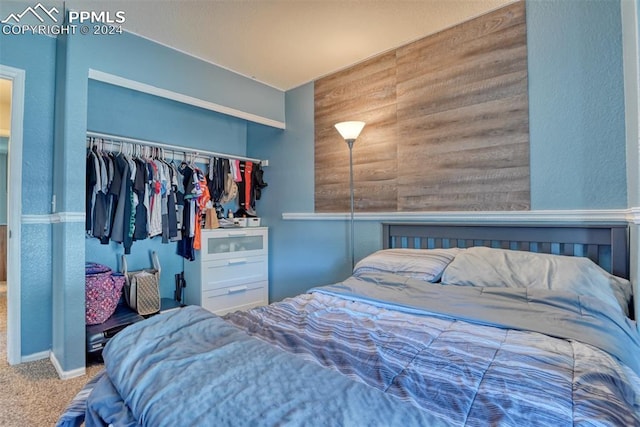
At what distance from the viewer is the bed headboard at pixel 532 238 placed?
1.71 metres

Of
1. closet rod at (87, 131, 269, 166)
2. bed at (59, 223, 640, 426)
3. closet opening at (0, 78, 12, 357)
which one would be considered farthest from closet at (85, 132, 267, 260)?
bed at (59, 223, 640, 426)

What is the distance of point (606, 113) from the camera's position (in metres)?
1.76

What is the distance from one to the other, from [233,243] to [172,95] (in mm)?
1509

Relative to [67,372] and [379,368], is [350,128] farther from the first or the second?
[67,372]

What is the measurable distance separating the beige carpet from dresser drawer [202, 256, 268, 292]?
1.09m

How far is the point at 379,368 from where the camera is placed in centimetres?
96

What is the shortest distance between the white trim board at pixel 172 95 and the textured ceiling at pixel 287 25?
0.38m

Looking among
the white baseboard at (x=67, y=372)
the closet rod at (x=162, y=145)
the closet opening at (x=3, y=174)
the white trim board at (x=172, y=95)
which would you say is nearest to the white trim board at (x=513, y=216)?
the white trim board at (x=172, y=95)

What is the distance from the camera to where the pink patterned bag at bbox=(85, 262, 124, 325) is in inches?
93.6

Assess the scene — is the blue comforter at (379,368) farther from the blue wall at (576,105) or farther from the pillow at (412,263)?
the blue wall at (576,105)

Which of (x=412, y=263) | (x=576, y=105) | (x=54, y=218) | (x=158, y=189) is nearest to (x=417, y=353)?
(x=412, y=263)

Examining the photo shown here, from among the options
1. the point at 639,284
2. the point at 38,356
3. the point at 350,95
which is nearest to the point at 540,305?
the point at 639,284

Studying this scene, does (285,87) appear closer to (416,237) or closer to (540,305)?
(416,237)

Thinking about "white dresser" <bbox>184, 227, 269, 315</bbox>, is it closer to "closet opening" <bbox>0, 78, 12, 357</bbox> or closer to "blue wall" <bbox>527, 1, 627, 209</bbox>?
"closet opening" <bbox>0, 78, 12, 357</bbox>
